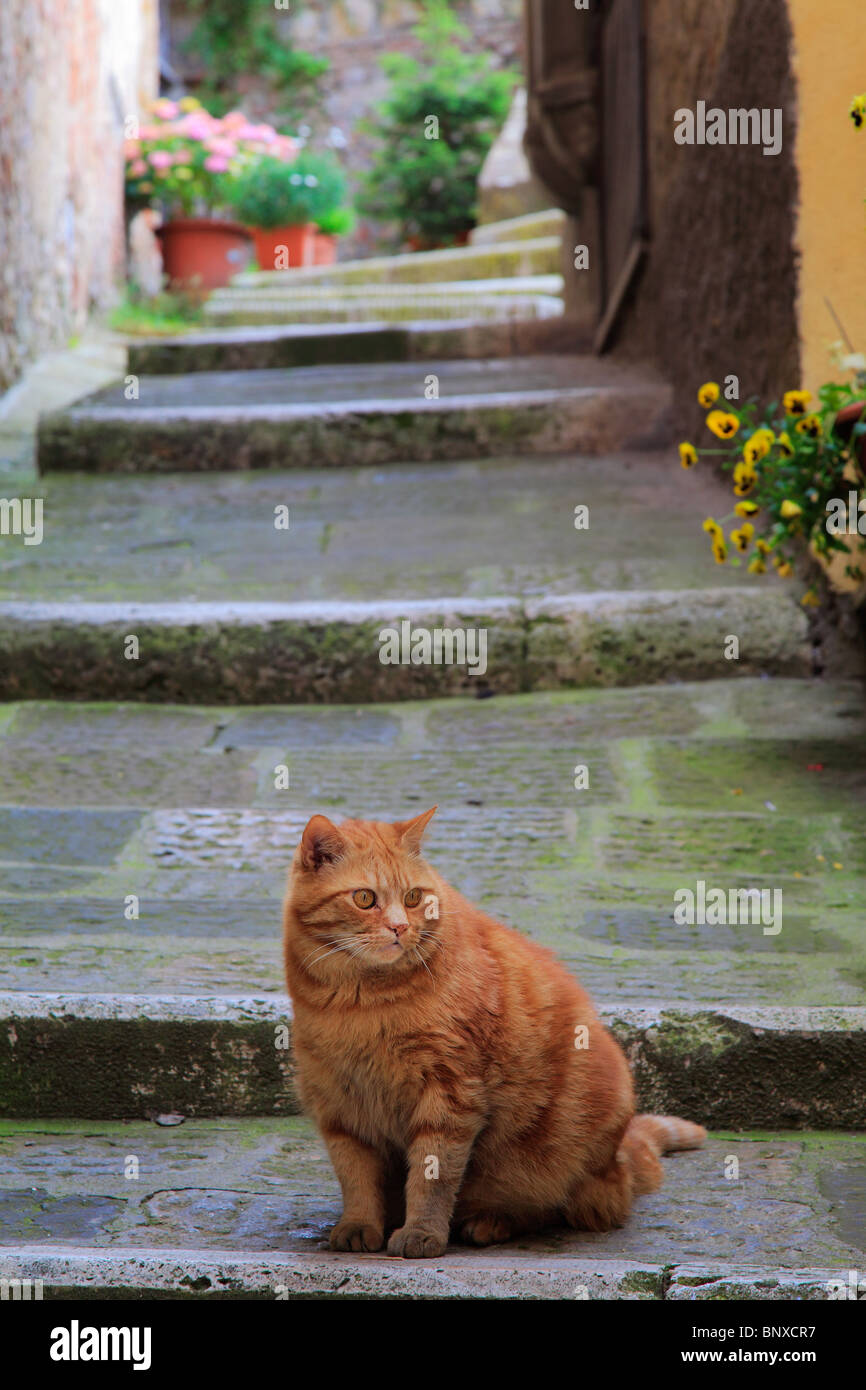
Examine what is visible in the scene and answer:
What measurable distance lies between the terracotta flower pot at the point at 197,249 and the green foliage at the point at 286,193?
1.33 meters

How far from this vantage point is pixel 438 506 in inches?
163

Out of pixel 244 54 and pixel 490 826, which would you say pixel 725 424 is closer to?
pixel 490 826

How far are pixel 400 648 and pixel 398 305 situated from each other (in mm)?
4499

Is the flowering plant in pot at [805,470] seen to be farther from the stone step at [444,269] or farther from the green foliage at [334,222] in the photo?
the green foliage at [334,222]

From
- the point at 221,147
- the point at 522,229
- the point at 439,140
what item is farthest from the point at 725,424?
the point at 439,140

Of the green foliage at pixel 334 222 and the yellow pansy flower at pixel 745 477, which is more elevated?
the green foliage at pixel 334 222

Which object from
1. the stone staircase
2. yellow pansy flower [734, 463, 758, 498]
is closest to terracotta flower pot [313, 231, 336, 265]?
the stone staircase

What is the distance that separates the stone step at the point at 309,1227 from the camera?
4.19 feet

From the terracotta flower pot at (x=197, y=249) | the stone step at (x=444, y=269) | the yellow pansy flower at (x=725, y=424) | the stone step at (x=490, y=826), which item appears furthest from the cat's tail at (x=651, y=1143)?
the terracotta flower pot at (x=197, y=249)

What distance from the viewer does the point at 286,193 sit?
35.7ft

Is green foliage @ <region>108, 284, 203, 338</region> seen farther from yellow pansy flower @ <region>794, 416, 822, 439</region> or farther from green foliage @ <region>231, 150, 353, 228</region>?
yellow pansy flower @ <region>794, 416, 822, 439</region>

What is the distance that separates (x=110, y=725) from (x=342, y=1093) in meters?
1.74

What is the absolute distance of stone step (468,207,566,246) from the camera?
32.8 ft
